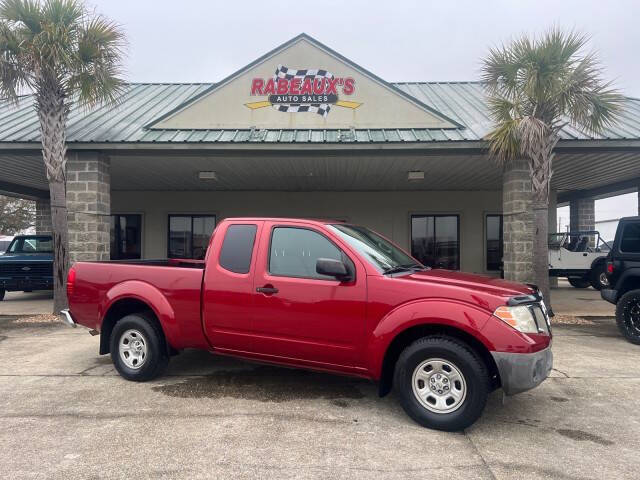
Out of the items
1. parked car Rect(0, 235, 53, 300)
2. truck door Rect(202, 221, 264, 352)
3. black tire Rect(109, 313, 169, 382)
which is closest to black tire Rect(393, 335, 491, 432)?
truck door Rect(202, 221, 264, 352)

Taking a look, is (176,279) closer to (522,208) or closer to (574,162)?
(522,208)

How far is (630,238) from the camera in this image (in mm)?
7070

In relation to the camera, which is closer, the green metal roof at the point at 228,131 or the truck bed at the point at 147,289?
the truck bed at the point at 147,289

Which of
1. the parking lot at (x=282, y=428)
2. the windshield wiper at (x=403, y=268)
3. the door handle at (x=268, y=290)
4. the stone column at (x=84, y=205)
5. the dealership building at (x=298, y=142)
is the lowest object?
the parking lot at (x=282, y=428)

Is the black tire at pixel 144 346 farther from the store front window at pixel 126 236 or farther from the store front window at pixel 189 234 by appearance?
the store front window at pixel 126 236

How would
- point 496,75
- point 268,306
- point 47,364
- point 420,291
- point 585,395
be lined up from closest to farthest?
point 420,291 < point 268,306 < point 585,395 < point 47,364 < point 496,75

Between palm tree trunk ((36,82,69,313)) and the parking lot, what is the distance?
391cm

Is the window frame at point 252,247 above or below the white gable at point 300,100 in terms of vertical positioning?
below

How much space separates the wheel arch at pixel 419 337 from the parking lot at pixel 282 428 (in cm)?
36

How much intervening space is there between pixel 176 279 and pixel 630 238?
22.3 ft

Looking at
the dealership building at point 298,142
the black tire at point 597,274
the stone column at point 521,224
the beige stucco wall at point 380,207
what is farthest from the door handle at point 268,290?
the black tire at point 597,274

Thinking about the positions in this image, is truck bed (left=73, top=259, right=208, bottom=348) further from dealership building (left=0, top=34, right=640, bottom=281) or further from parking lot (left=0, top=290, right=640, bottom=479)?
dealership building (left=0, top=34, right=640, bottom=281)

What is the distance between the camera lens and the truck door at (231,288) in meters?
4.43

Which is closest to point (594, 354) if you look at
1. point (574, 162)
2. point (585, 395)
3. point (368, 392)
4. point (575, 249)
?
point (585, 395)
